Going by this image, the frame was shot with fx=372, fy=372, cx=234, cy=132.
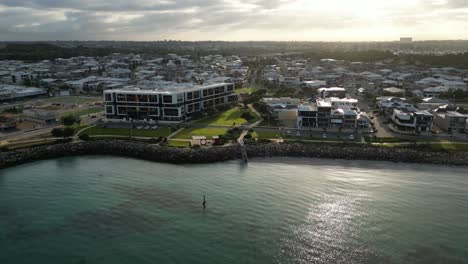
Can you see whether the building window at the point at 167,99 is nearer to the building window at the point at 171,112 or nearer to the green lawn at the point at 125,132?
the building window at the point at 171,112

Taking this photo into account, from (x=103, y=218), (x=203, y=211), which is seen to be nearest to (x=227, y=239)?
(x=203, y=211)

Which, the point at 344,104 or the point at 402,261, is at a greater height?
the point at 344,104

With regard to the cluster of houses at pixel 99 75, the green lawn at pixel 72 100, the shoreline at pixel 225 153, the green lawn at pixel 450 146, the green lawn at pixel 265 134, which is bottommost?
the shoreline at pixel 225 153

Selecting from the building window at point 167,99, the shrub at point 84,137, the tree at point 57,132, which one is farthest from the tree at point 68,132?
the building window at point 167,99

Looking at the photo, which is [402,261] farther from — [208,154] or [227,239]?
[208,154]

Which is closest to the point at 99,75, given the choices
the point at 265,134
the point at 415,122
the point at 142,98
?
the point at 142,98

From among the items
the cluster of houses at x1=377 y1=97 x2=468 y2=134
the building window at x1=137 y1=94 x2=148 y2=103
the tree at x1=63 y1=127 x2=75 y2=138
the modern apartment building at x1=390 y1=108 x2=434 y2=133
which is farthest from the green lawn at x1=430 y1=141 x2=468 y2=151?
the tree at x1=63 y1=127 x2=75 y2=138
